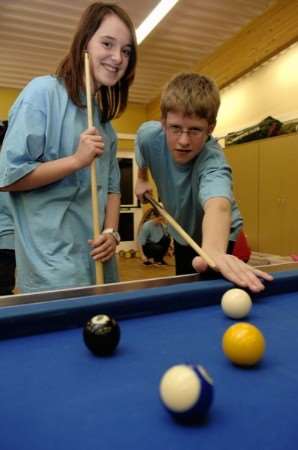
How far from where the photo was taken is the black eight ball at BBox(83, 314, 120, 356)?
0.82 metres

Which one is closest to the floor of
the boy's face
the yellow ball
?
the boy's face

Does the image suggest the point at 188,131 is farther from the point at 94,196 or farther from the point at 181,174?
the point at 94,196

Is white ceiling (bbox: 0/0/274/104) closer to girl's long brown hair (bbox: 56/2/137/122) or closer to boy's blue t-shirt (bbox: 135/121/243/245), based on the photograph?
boy's blue t-shirt (bbox: 135/121/243/245)

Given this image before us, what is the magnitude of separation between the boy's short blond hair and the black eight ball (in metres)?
1.06

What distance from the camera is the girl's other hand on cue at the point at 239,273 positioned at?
1.23 m

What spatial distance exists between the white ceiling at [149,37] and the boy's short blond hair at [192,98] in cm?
305

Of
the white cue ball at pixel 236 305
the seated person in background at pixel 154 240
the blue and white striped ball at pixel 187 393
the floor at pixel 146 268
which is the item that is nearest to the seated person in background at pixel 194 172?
the white cue ball at pixel 236 305

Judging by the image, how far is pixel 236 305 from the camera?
106 cm

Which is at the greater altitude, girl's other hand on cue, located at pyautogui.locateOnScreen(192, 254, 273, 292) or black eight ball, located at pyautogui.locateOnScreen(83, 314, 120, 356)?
girl's other hand on cue, located at pyautogui.locateOnScreen(192, 254, 273, 292)

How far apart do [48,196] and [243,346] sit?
924 mm

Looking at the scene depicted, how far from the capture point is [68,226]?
1507 mm

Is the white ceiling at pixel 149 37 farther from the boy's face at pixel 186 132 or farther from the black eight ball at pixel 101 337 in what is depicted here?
the black eight ball at pixel 101 337

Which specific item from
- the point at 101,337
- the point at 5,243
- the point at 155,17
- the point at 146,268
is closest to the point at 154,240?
the point at 146,268

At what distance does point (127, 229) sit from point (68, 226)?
664 cm
